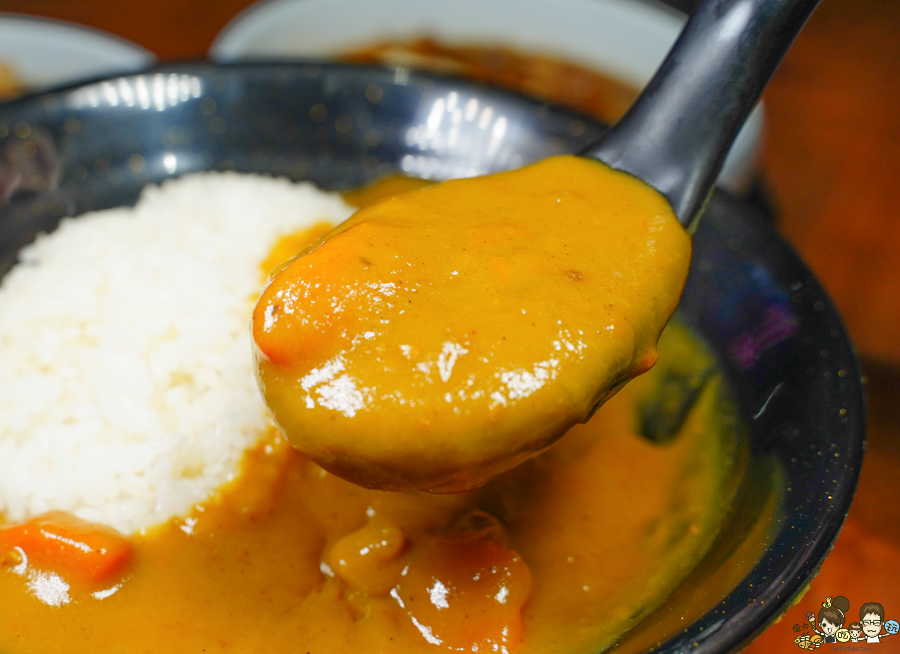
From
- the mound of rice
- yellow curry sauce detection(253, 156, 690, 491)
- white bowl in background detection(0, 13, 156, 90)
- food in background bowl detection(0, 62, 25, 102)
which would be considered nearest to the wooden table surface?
white bowl in background detection(0, 13, 156, 90)

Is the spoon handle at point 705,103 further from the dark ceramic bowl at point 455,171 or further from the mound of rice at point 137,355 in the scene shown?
the mound of rice at point 137,355

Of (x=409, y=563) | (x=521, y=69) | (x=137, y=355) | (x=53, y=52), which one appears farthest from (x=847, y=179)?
(x=53, y=52)

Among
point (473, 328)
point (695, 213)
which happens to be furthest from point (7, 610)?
point (695, 213)

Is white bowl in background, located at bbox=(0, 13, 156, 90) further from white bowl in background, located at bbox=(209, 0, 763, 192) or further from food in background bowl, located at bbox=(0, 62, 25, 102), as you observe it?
white bowl in background, located at bbox=(209, 0, 763, 192)

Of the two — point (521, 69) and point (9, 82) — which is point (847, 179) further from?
point (9, 82)

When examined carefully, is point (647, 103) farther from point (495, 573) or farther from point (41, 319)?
point (41, 319)
